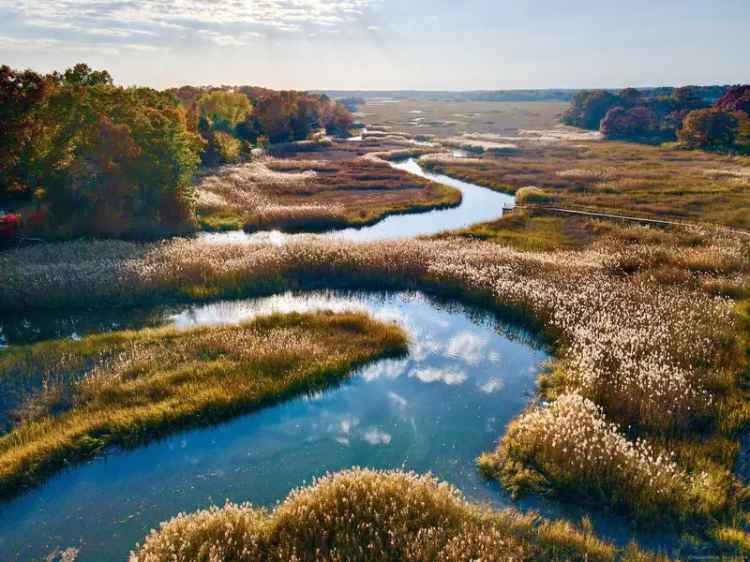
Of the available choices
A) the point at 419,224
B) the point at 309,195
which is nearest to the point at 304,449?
the point at 419,224

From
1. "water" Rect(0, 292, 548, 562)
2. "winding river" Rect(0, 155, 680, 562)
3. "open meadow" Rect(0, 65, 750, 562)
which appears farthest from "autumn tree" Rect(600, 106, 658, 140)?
"water" Rect(0, 292, 548, 562)

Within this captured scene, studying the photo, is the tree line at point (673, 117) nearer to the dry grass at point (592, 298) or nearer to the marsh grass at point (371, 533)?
the dry grass at point (592, 298)

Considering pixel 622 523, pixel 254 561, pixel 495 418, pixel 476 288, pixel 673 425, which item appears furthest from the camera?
pixel 476 288

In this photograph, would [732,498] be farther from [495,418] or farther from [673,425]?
[495,418]

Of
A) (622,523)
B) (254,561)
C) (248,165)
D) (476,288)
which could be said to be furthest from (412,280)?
(248,165)

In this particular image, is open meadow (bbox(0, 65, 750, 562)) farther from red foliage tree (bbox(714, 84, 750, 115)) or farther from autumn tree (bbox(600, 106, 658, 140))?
autumn tree (bbox(600, 106, 658, 140))

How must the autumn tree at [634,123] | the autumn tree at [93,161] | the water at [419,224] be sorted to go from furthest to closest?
the autumn tree at [634,123], the water at [419,224], the autumn tree at [93,161]

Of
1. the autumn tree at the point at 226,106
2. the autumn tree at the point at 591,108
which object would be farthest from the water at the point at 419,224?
the autumn tree at the point at 591,108
